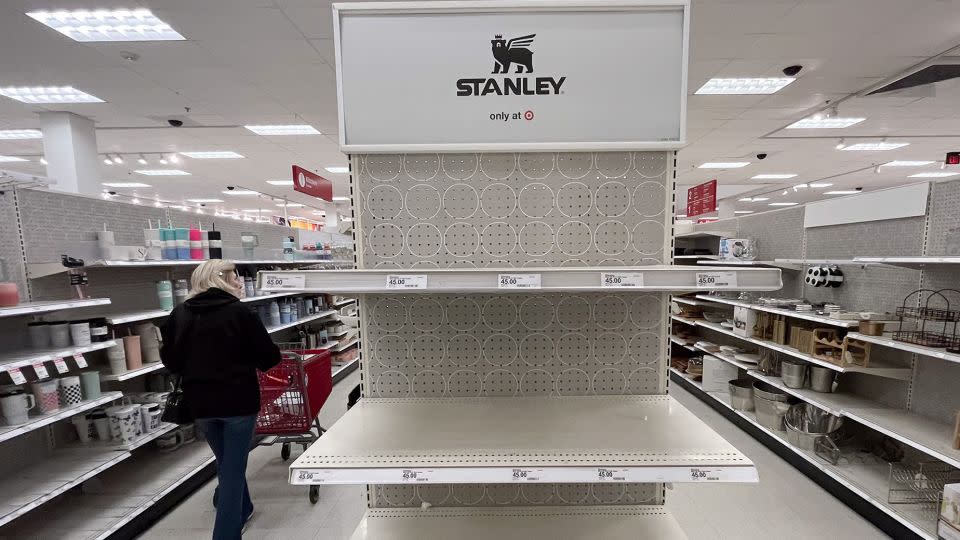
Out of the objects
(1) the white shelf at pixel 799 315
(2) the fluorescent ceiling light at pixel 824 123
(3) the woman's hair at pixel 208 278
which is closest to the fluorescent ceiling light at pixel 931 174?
(2) the fluorescent ceiling light at pixel 824 123

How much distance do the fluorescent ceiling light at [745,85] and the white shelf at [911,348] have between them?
349cm

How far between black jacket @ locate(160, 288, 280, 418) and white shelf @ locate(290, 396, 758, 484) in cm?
138

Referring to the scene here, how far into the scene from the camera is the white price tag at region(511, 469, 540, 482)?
1103 mm

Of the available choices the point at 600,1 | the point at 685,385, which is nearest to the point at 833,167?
the point at 685,385

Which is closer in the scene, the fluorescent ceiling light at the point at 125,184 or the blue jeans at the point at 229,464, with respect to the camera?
the blue jeans at the point at 229,464

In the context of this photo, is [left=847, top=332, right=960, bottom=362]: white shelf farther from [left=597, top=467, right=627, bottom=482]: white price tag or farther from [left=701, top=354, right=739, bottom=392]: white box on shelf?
[left=597, top=467, right=627, bottom=482]: white price tag

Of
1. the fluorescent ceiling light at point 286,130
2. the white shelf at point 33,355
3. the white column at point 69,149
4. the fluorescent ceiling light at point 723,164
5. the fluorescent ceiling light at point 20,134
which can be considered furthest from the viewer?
the fluorescent ceiling light at point 723,164

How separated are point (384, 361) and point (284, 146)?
745 cm

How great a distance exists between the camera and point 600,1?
133cm

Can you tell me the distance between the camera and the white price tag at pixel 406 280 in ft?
3.52

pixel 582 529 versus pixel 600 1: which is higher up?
pixel 600 1

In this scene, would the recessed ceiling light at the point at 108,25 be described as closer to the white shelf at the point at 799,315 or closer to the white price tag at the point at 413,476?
the white price tag at the point at 413,476

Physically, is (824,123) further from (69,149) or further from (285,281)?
(69,149)

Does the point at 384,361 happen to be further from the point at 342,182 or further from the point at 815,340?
the point at 342,182
